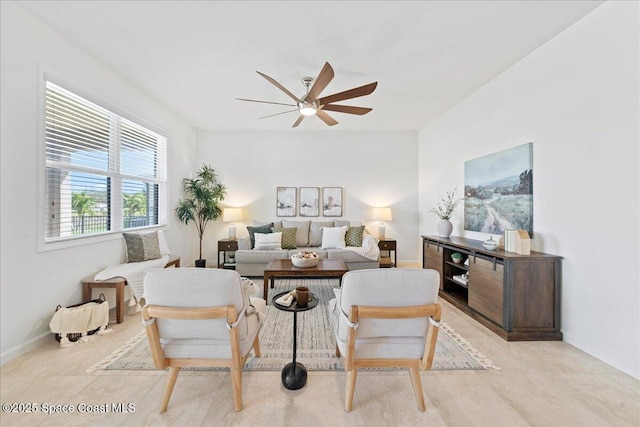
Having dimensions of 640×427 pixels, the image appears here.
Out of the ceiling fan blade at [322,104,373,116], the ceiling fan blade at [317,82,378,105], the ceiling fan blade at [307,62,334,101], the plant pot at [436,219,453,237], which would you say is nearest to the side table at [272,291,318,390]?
the ceiling fan blade at [307,62,334,101]

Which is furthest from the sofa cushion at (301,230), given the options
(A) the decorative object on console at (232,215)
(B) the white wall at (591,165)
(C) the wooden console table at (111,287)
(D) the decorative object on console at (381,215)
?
(B) the white wall at (591,165)

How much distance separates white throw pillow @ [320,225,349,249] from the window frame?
112 inches

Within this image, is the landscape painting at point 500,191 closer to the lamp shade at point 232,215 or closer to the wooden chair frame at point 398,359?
the wooden chair frame at point 398,359

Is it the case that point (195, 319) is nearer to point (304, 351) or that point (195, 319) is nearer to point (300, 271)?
point (304, 351)

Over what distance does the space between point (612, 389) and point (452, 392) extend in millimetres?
1125

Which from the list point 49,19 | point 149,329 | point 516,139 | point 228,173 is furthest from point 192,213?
point 516,139

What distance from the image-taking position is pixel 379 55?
274cm

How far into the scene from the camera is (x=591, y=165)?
7.22ft

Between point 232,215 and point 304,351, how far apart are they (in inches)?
140

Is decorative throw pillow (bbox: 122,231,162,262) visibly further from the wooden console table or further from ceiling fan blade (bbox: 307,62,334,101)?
ceiling fan blade (bbox: 307,62,334,101)

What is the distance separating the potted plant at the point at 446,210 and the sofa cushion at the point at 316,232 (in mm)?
2065

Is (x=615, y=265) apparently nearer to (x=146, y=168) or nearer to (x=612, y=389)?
(x=612, y=389)

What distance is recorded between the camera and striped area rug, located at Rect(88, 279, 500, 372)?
6.82 feet

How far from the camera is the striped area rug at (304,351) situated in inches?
81.9
